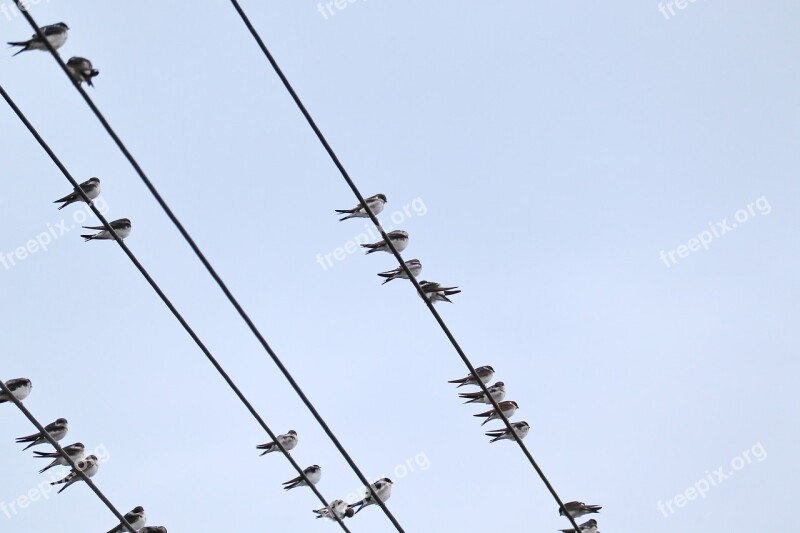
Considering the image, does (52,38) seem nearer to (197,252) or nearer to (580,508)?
(197,252)

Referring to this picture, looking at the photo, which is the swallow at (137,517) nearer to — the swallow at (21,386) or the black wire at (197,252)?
the swallow at (21,386)

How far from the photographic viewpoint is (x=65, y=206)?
41.2ft

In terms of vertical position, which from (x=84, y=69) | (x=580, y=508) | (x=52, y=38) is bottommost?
(x=580, y=508)

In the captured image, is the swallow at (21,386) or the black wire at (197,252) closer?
the black wire at (197,252)

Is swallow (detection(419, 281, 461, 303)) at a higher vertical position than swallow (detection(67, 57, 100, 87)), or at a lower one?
lower

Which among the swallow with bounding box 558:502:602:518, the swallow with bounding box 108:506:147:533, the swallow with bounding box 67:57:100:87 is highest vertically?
the swallow with bounding box 67:57:100:87

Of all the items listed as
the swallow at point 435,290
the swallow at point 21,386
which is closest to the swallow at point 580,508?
the swallow at point 435,290

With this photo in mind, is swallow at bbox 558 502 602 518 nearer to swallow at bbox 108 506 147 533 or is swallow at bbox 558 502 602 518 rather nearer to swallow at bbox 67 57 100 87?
swallow at bbox 108 506 147 533

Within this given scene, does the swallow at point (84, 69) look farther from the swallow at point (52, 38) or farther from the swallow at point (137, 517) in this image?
the swallow at point (137, 517)

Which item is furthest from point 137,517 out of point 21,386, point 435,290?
point 435,290

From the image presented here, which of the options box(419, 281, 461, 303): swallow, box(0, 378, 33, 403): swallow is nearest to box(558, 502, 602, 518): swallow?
box(419, 281, 461, 303): swallow

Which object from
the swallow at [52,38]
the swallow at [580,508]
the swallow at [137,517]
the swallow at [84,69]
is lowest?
the swallow at [580,508]

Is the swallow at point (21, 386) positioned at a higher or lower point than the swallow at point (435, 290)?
higher

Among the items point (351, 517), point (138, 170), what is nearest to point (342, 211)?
point (351, 517)
